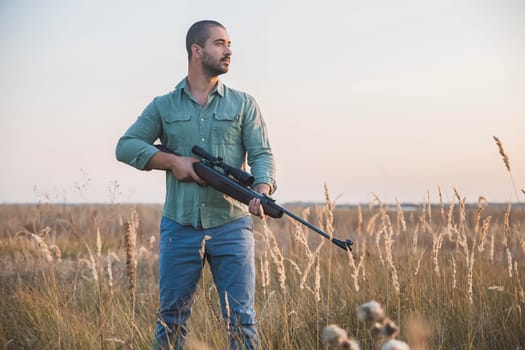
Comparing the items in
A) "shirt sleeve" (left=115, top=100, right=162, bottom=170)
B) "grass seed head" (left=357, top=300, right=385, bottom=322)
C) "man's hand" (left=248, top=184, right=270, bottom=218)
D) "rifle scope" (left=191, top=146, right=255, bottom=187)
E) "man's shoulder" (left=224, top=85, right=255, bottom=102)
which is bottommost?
"grass seed head" (left=357, top=300, right=385, bottom=322)

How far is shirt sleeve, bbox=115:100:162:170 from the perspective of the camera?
11.4 feet

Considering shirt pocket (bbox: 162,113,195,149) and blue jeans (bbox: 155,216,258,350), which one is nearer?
blue jeans (bbox: 155,216,258,350)

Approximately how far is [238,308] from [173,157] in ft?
3.38

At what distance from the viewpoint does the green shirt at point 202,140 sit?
3.39 meters

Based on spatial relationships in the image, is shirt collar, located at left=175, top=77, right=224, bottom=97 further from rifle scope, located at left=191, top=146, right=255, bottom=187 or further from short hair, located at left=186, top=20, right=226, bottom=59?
rifle scope, located at left=191, top=146, right=255, bottom=187

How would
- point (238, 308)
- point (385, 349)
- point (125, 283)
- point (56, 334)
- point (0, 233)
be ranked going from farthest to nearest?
point (0, 233) < point (125, 283) < point (56, 334) < point (238, 308) < point (385, 349)

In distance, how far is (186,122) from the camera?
3.52 meters

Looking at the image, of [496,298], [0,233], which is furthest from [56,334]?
[0,233]

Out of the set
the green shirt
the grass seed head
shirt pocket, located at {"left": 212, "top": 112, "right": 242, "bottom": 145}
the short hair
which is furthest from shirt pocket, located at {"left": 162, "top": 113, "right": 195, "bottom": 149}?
the grass seed head

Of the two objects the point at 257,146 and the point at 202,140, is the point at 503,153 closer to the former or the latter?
the point at 257,146

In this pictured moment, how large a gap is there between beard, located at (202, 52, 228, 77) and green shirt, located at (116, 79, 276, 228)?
0.14 metres

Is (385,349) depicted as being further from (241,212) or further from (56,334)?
(56,334)

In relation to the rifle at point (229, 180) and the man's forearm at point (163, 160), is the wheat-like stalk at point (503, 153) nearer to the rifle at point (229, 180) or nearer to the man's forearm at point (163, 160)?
the rifle at point (229, 180)

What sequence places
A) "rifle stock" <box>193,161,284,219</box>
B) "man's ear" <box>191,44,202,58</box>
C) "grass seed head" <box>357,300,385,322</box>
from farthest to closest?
"man's ear" <box>191,44,202,58</box> → "rifle stock" <box>193,161,284,219</box> → "grass seed head" <box>357,300,385,322</box>
